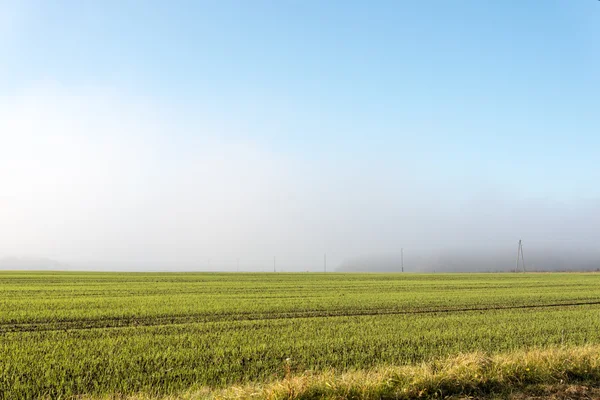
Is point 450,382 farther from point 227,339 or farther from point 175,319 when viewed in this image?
point 175,319

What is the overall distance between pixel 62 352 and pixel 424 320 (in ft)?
45.2

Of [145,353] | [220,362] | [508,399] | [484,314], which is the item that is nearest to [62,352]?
[145,353]

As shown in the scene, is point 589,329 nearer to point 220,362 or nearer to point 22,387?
point 220,362

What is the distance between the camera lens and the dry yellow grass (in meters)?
8.44

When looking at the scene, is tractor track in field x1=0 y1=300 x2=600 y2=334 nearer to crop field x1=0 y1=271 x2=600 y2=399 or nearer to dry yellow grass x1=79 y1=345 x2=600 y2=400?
crop field x1=0 y1=271 x2=600 y2=399

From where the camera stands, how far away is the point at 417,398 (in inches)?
341

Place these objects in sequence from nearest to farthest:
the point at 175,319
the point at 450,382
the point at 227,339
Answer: the point at 450,382 < the point at 227,339 < the point at 175,319

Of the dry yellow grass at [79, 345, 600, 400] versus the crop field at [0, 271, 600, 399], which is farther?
the crop field at [0, 271, 600, 399]

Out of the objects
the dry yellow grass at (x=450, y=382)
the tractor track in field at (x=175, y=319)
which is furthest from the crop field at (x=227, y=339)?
the dry yellow grass at (x=450, y=382)

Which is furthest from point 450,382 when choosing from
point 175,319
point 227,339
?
point 175,319

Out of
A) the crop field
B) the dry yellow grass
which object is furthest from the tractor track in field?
the dry yellow grass

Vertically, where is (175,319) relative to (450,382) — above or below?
below

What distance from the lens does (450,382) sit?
924 centimetres

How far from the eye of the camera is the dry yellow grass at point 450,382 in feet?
27.7
